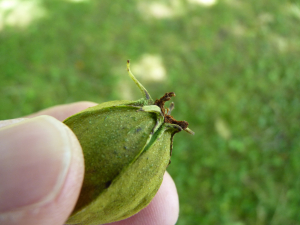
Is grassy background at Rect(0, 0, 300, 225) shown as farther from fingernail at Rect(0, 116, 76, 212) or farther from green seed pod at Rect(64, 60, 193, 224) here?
fingernail at Rect(0, 116, 76, 212)

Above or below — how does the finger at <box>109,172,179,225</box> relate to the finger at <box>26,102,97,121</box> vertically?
below

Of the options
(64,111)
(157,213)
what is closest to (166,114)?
(157,213)

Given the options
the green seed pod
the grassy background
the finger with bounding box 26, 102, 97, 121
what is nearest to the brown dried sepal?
the green seed pod

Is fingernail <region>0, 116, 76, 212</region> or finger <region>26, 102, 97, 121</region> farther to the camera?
finger <region>26, 102, 97, 121</region>

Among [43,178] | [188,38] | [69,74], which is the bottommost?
[69,74]

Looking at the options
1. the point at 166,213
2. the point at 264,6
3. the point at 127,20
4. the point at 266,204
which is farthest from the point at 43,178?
the point at 264,6

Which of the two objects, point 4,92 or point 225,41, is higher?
point 225,41

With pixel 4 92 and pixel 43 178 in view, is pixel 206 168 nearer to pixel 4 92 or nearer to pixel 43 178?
pixel 43 178
